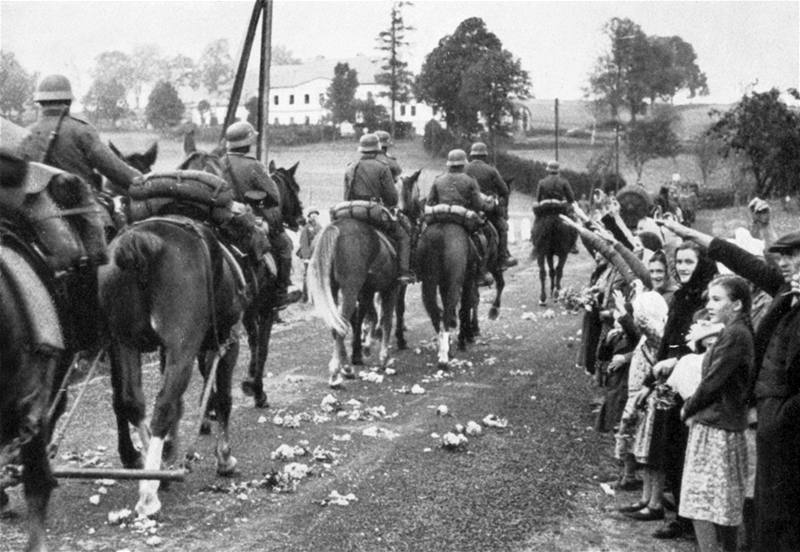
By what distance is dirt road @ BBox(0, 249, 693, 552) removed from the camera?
277 inches

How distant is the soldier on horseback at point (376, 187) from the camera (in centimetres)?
1347

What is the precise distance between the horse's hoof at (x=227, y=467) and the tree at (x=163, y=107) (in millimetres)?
31987

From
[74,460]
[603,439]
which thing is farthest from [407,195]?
[74,460]

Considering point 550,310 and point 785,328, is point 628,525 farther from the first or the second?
point 550,310

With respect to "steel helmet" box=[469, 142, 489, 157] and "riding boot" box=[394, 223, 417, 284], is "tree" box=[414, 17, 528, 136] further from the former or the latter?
"riding boot" box=[394, 223, 417, 284]

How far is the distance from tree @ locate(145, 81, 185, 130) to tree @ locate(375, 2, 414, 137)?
25.4 metres

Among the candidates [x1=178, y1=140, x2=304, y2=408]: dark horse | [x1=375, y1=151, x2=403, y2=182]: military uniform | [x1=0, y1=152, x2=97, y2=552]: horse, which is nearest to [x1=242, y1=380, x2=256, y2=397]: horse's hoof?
[x1=178, y1=140, x2=304, y2=408]: dark horse

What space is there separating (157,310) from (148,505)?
142cm

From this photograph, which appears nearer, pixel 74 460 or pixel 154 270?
pixel 154 270

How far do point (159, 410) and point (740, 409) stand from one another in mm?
4068

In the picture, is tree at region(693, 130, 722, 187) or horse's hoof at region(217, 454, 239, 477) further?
tree at region(693, 130, 722, 187)

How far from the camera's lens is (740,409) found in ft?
21.5

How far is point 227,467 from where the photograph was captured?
8453 mm

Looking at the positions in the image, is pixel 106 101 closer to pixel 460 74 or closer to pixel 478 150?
pixel 478 150
